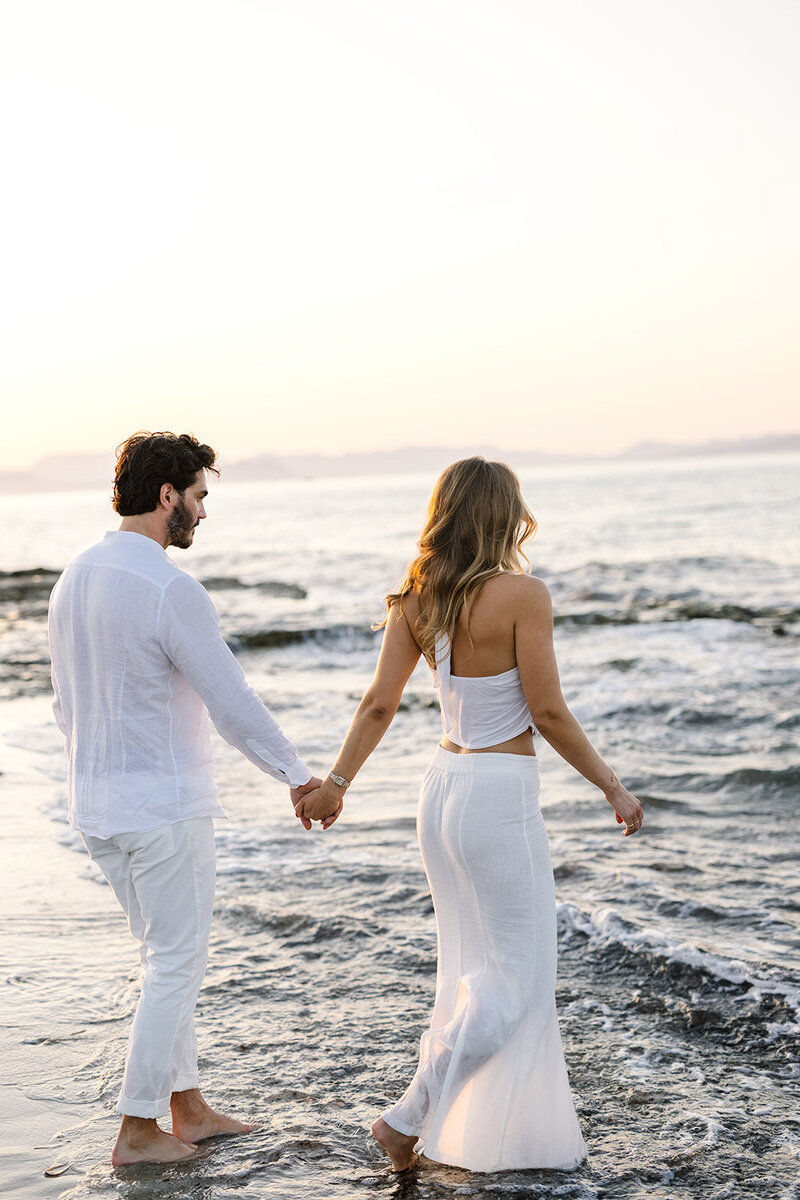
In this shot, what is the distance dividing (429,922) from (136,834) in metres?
2.85

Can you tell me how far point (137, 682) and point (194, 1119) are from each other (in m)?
1.51

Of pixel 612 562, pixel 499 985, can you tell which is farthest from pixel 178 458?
pixel 612 562

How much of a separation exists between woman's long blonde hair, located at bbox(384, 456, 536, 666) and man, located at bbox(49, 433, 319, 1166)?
26.4 inches

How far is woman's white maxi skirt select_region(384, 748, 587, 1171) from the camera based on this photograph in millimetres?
3297

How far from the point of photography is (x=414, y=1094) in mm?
3434

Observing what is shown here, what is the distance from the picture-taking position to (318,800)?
3.73 meters

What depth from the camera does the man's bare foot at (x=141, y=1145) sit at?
346 centimetres

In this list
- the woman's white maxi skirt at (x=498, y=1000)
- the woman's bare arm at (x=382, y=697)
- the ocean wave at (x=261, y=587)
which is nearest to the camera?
the woman's white maxi skirt at (x=498, y=1000)

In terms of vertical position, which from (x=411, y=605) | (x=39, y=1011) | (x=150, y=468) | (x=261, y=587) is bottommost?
(x=39, y=1011)

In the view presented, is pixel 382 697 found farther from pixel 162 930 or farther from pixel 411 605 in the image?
pixel 162 930

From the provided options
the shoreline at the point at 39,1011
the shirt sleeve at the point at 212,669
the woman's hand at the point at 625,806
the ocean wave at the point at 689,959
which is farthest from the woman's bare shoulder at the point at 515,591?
the ocean wave at the point at 689,959

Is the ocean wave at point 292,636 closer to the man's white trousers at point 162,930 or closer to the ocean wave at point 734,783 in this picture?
the ocean wave at point 734,783

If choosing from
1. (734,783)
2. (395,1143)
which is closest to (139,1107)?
(395,1143)

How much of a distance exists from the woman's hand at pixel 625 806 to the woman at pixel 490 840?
0.11 ft
